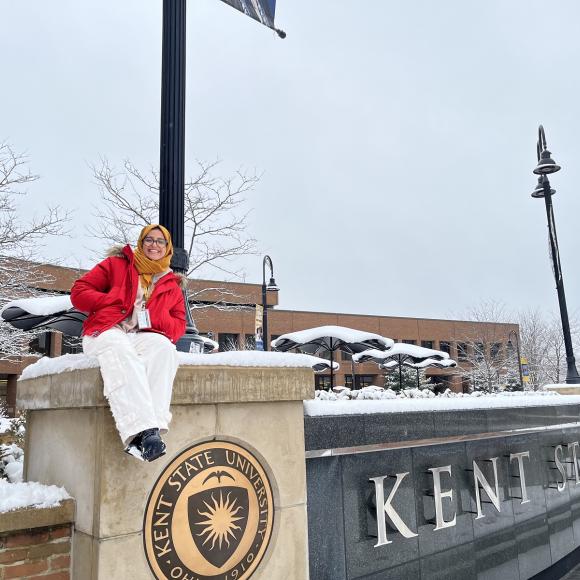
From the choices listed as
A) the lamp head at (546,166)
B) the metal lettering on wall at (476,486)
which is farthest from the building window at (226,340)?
the metal lettering on wall at (476,486)

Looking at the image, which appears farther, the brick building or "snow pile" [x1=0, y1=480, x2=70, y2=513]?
the brick building

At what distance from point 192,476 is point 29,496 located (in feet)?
2.99

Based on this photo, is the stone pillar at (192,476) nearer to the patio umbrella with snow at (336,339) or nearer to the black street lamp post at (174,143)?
the black street lamp post at (174,143)

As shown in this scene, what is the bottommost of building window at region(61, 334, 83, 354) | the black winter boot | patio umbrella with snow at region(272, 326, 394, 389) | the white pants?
the black winter boot

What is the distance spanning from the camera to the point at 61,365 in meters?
3.39

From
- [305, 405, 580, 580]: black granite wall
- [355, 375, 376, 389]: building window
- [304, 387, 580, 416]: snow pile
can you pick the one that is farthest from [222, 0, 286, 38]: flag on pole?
[355, 375, 376, 389]: building window

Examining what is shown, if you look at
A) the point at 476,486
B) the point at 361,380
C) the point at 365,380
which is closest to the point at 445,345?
the point at 365,380

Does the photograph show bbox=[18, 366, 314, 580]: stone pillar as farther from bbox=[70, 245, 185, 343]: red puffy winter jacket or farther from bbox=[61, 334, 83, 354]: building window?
bbox=[61, 334, 83, 354]: building window

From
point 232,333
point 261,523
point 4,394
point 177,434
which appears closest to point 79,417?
point 177,434

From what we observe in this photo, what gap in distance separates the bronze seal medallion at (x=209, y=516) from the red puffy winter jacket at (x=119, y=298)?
80cm

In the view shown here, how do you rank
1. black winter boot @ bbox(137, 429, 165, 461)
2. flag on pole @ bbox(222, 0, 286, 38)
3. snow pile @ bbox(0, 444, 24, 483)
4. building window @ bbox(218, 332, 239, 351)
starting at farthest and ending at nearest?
building window @ bbox(218, 332, 239, 351), flag on pole @ bbox(222, 0, 286, 38), snow pile @ bbox(0, 444, 24, 483), black winter boot @ bbox(137, 429, 165, 461)

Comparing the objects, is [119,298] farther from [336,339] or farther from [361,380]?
[361,380]

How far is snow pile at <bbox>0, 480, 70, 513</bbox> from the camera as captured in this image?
9.41 ft

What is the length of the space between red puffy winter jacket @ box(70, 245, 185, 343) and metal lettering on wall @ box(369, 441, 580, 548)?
2362 mm
